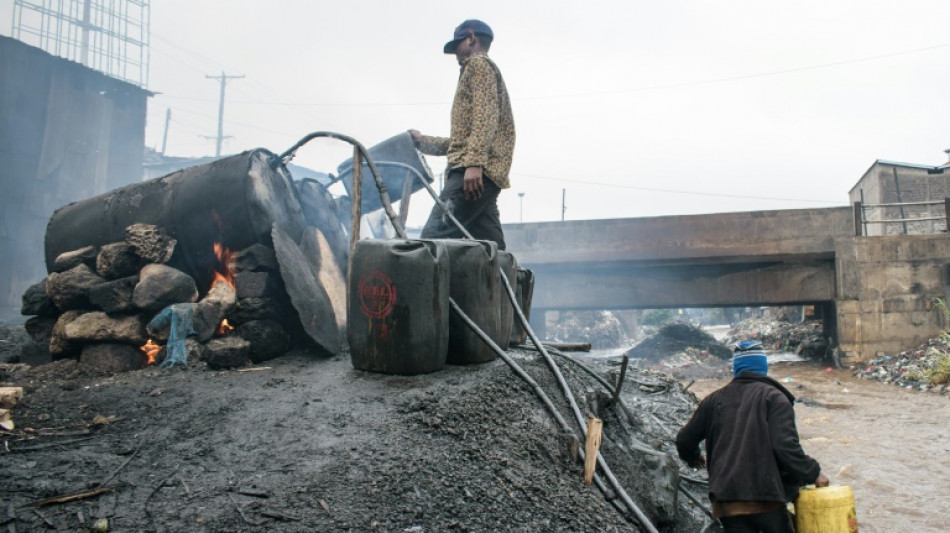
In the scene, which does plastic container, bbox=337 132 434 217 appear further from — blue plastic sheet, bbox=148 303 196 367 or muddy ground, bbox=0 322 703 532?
muddy ground, bbox=0 322 703 532

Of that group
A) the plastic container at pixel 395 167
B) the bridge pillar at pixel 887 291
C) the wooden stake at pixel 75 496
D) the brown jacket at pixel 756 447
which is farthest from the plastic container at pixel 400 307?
the bridge pillar at pixel 887 291

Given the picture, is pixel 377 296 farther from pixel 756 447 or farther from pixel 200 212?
pixel 200 212

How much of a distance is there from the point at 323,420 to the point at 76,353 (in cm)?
257

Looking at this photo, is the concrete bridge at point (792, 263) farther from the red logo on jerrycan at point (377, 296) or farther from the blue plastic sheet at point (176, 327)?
the red logo on jerrycan at point (377, 296)

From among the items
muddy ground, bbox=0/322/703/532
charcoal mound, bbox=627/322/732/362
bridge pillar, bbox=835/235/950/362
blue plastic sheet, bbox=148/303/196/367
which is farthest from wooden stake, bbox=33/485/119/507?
charcoal mound, bbox=627/322/732/362

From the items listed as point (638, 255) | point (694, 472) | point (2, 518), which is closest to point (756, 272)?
point (638, 255)

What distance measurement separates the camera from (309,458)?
6.18ft

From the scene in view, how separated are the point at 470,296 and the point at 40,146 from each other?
18.0 metres

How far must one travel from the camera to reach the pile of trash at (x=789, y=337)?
40.7 feet

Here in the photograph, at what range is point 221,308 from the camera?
3779 millimetres

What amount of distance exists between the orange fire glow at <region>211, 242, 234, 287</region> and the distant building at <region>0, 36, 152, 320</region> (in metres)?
14.2

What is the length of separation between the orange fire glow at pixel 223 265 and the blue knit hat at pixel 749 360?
11.0 feet

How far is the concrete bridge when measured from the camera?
1101 cm

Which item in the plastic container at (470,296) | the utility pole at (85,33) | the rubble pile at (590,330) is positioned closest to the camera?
the plastic container at (470,296)
